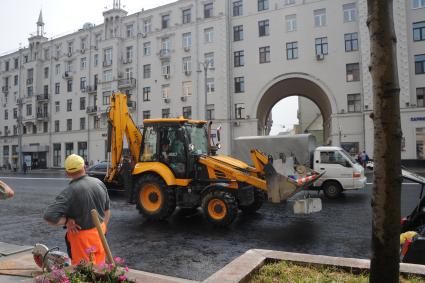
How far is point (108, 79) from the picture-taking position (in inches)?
1993

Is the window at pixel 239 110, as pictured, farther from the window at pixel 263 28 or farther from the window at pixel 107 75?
the window at pixel 107 75

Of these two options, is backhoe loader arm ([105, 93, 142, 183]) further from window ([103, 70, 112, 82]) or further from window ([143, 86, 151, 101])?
window ([103, 70, 112, 82])

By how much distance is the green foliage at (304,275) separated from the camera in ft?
11.9

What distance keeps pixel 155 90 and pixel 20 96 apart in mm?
29360

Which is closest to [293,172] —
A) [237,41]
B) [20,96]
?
[237,41]

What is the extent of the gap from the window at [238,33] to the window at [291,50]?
18.1 ft

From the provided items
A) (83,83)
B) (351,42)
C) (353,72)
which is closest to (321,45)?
(351,42)

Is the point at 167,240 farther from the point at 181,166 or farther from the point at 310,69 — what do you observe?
the point at 310,69

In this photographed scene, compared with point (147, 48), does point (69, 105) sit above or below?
below

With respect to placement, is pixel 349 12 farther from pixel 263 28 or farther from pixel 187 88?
pixel 187 88

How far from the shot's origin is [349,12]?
36.6 metres

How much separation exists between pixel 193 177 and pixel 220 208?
1.32 metres

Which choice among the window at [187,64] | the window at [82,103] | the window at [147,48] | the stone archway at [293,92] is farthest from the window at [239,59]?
the window at [82,103]

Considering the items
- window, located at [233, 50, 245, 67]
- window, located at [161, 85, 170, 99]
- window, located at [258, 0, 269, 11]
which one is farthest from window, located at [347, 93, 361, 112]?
window, located at [161, 85, 170, 99]
